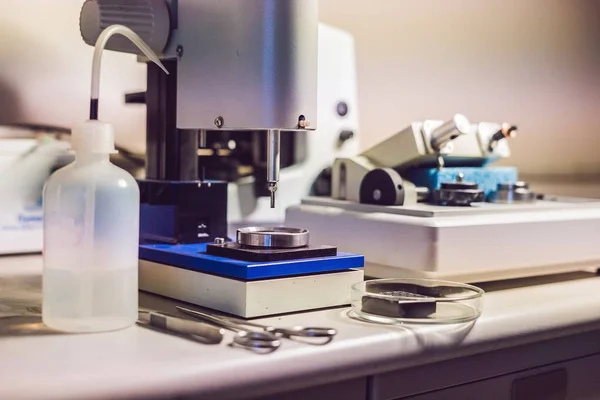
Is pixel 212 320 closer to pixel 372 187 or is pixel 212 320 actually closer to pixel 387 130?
pixel 372 187

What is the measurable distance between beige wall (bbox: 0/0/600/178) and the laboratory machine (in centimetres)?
→ 40

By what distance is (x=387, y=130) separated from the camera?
1668mm

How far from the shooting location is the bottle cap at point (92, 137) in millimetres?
717

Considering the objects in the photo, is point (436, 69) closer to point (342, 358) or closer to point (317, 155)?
point (317, 155)

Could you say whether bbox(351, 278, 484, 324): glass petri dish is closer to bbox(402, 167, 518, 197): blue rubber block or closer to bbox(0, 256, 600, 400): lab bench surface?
bbox(0, 256, 600, 400): lab bench surface

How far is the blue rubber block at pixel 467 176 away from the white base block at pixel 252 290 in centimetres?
31

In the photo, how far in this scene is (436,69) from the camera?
1.75 metres

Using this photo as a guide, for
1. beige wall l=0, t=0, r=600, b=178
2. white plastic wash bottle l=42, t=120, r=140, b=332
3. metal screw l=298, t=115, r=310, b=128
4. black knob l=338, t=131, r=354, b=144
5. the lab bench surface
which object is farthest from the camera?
black knob l=338, t=131, r=354, b=144

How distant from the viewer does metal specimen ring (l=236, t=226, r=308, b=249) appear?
Result: 833mm

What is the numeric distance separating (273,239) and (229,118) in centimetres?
13

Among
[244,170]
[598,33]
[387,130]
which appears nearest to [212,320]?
[244,170]

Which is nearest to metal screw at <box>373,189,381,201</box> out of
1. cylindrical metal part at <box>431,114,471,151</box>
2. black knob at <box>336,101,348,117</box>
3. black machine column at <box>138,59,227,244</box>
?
cylindrical metal part at <box>431,114,471,151</box>

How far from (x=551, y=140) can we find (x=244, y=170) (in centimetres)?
97

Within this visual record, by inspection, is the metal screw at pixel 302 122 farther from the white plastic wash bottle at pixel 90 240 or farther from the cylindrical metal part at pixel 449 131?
the cylindrical metal part at pixel 449 131
